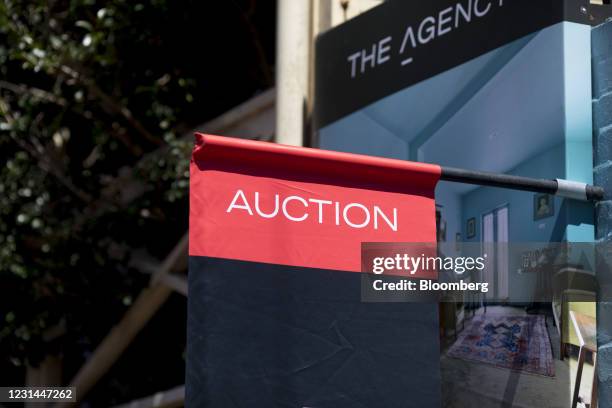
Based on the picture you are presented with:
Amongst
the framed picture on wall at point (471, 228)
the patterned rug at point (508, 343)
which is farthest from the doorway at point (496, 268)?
the framed picture on wall at point (471, 228)

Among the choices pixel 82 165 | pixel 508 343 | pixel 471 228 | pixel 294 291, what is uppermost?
pixel 82 165

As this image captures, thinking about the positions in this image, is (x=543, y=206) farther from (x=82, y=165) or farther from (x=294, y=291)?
(x=82, y=165)

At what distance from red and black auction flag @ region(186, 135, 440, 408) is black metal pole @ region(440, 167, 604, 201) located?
0.91ft

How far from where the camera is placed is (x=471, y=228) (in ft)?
13.3

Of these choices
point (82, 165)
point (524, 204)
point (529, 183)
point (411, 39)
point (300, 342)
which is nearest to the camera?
point (300, 342)

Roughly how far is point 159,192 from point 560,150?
14.9ft

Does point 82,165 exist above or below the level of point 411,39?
below

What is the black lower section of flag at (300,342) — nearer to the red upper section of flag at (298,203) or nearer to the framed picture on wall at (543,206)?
the red upper section of flag at (298,203)

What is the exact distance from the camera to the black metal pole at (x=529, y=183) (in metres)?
3.46

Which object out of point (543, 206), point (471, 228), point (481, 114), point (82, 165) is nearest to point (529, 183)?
point (543, 206)

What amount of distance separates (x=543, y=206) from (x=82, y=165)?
561 cm

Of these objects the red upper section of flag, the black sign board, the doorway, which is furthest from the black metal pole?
the black sign board

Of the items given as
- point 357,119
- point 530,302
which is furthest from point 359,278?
point 357,119

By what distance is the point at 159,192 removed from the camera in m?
7.54
